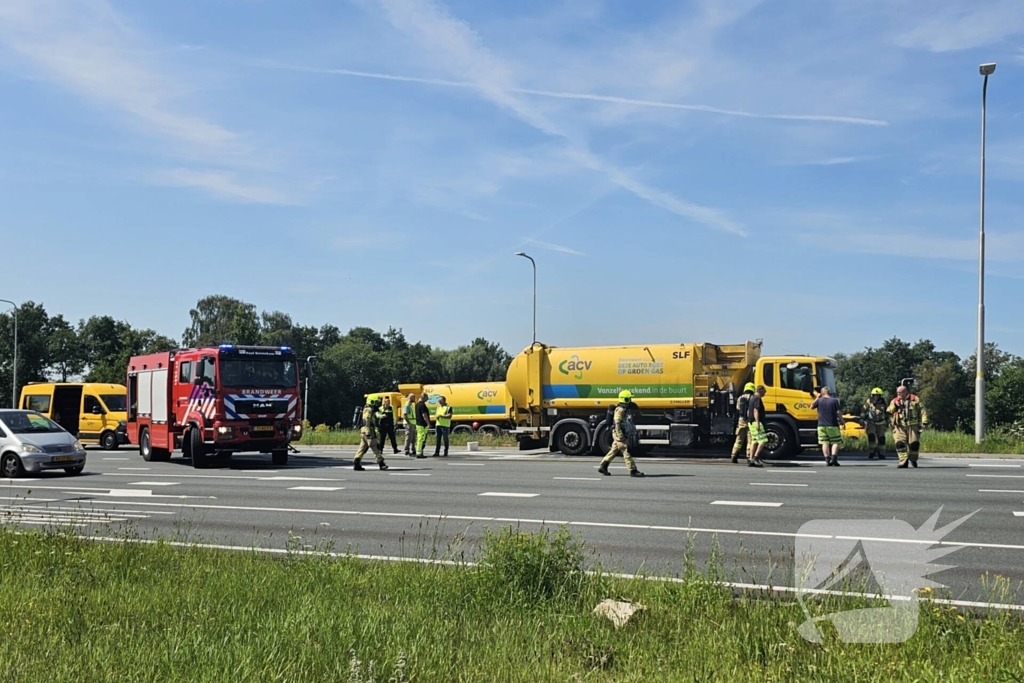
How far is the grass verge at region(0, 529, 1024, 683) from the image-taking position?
5117 millimetres

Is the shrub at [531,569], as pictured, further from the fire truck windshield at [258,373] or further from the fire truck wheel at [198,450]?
the fire truck wheel at [198,450]

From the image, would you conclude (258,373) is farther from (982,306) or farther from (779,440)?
(982,306)

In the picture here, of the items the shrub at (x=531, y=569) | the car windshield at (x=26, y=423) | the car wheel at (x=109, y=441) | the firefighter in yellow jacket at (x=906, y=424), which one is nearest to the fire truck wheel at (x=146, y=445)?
the car windshield at (x=26, y=423)

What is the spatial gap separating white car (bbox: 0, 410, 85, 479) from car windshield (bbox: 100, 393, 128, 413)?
16.5 meters

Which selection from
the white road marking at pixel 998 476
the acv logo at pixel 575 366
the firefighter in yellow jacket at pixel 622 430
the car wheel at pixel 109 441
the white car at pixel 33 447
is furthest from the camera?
the car wheel at pixel 109 441

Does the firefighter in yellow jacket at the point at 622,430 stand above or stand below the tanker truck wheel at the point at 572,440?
above

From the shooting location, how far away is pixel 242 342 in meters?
98.1

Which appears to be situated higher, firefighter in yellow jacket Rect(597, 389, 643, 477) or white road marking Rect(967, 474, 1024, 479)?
firefighter in yellow jacket Rect(597, 389, 643, 477)

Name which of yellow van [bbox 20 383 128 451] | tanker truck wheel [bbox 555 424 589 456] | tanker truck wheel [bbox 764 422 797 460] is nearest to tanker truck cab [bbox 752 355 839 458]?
tanker truck wheel [bbox 764 422 797 460]

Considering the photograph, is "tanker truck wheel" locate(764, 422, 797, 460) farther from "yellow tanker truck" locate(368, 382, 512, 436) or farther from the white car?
"yellow tanker truck" locate(368, 382, 512, 436)

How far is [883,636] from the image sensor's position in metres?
5.56

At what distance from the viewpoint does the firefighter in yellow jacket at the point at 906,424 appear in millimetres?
21078

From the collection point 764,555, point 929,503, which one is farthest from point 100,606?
point 929,503

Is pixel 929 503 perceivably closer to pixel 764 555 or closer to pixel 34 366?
pixel 764 555
